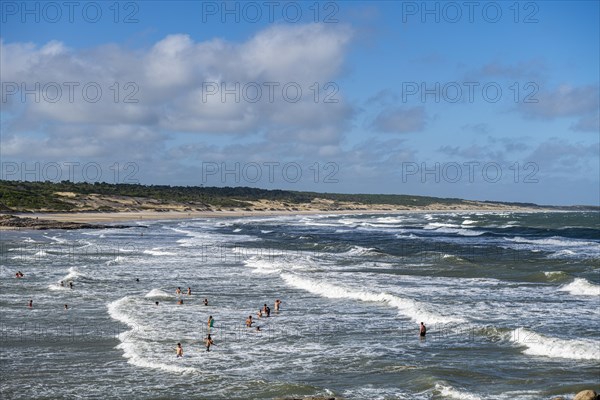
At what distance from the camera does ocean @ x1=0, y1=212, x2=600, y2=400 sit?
790 inches

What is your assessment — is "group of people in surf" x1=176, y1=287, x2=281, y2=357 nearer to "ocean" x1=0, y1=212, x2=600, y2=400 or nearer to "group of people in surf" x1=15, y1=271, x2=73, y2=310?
"ocean" x1=0, y1=212, x2=600, y2=400

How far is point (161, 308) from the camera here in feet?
105

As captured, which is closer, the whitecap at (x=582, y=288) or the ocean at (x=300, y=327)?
the ocean at (x=300, y=327)

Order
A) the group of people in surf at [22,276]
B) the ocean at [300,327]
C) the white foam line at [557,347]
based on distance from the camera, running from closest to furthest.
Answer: the ocean at [300,327] → the white foam line at [557,347] → the group of people in surf at [22,276]

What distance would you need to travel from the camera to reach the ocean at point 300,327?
20062 mm

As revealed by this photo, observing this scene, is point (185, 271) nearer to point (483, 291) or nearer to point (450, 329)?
point (483, 291)

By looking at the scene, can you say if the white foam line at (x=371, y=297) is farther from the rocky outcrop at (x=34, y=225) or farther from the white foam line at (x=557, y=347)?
the rocky outcrop at (x=34, y=225)

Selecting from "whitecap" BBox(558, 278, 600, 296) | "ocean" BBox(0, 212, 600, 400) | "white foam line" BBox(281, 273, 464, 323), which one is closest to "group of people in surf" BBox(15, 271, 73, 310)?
"ocean" BBox(0, 212, 600, 400)

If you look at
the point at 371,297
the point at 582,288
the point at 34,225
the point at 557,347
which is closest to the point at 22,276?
the point at 371,297

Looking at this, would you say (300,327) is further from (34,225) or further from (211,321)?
(34,225)

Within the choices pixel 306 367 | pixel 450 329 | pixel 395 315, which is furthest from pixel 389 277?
pixel 306 367

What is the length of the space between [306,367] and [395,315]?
921 cm

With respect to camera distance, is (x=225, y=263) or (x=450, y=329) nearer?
(x=450, y=329)

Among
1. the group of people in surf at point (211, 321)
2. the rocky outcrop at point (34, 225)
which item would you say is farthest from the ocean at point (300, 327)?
the rocky outcrop at point (34, 225)
